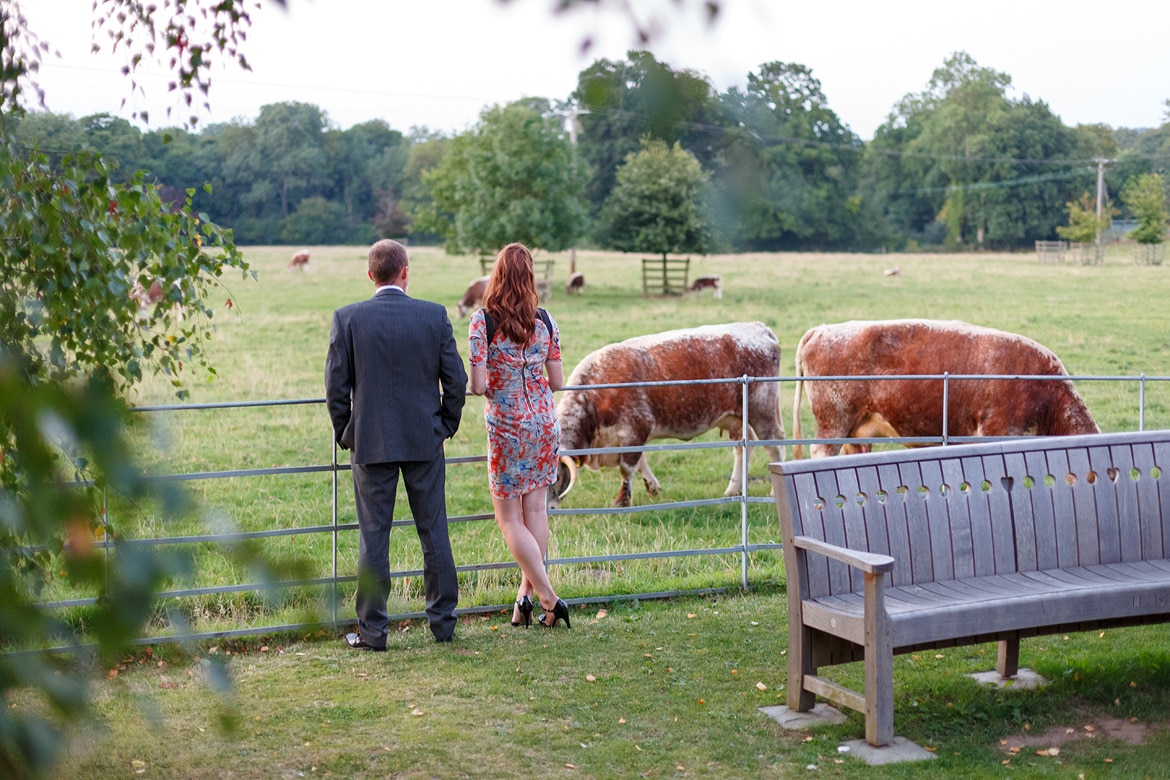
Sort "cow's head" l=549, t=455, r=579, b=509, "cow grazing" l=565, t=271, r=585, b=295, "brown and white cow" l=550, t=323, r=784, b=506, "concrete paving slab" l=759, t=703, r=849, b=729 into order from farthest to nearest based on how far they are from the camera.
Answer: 1. "cow grazing" l=565, t=271, r=585, b=295
2. "brown and white cow" l=550, t=323, r=784, b=506
3. "cow's head" l=549, t=455, r=579, b=509
4. "concrete paving slab" l=759, t=703, r=849, b=729

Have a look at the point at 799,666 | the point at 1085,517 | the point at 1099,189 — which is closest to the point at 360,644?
the point at 799,666

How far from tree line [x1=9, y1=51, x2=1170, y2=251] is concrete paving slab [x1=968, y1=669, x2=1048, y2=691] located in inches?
85.0

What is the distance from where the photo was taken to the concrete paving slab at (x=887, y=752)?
422 cm

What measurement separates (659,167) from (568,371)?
17.7 meters

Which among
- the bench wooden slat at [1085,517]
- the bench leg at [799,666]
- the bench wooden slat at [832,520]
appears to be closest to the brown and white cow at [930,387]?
the bench wooden slat at [1085,517]

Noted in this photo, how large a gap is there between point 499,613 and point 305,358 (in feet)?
44.8

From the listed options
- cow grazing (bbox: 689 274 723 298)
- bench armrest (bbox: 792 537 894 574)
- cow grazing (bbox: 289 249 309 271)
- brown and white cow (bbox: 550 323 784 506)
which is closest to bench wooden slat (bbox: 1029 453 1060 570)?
bench armrest (bbox: 792 537 894 574)

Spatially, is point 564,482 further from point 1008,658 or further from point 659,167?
point 659,167

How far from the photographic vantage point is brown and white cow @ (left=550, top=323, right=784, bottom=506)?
32.8ft

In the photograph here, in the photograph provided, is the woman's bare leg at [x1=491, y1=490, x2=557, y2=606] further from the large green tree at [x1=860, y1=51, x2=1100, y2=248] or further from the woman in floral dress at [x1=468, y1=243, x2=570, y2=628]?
the large green tree at [x1=860, y1=51, x2=1100, y2=248]

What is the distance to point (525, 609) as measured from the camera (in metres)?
6.01

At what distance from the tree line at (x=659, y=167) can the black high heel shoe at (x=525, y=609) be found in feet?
7.25

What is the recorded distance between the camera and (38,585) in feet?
12.4

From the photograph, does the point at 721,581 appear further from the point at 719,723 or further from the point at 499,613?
the point at 719,723
